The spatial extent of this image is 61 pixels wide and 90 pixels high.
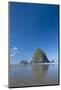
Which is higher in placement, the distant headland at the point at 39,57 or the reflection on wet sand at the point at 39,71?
the distant headland at the point at 39,57

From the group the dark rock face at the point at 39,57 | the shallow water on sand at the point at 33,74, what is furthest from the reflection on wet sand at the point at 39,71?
the dark rock face at the point at 39,57

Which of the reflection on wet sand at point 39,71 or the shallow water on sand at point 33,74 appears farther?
the reflection on wet sand at point 39,71

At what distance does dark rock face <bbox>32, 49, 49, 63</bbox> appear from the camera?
449 centimetres

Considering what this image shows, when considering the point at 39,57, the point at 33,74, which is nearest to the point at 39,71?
the point at 33,74

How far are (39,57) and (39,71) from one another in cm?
30

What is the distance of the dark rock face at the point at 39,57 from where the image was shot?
4492 millimetres

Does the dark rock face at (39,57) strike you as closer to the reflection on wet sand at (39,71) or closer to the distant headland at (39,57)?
the distant headland at (39,57)

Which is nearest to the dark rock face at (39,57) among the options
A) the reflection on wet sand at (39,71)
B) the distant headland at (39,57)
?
the distant headland at (39,57)

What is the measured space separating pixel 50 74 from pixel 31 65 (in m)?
0.47

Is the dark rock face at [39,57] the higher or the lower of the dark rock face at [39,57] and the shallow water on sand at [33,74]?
the higher

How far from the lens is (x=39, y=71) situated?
15.0ft

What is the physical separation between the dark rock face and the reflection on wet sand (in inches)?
4.2

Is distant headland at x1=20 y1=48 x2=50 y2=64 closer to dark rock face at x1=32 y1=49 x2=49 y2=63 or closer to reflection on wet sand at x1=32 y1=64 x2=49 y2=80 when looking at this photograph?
dark rock face at x1=32 y1=49 x2=49 y2=63

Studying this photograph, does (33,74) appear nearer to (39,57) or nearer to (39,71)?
(39,71)
